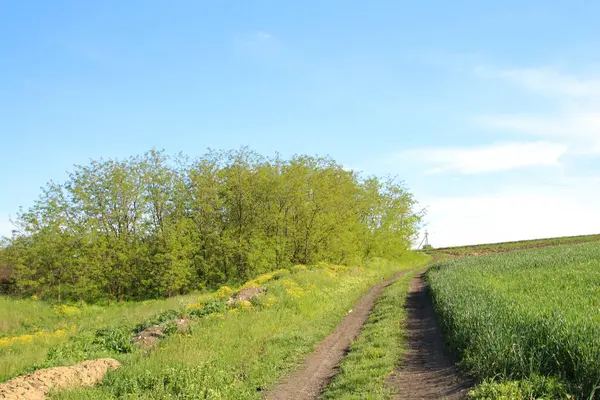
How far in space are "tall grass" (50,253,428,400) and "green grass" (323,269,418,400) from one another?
161 cm

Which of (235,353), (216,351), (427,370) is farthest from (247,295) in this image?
(427,370)

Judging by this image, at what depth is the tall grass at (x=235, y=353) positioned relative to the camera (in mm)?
9719

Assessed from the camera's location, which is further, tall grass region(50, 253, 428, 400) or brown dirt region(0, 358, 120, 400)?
tall grass region(50, 253, 428, 400)

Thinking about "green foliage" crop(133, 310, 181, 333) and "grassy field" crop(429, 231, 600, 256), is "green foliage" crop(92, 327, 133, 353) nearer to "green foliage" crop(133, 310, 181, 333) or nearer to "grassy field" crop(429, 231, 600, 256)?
"green foliage" crop(133, 310, 181, 333)

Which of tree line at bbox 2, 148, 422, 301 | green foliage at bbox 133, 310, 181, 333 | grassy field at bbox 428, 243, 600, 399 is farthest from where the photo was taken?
tree line at bbox 2, 148, 422, 301

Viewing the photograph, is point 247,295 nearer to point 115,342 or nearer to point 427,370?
point 115,342

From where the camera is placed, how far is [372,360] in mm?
11875

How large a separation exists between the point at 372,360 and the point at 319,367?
1.52 meters

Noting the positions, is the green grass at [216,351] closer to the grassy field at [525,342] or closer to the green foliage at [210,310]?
the green foliage at [210,310]

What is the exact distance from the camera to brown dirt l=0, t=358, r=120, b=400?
852 centimetres

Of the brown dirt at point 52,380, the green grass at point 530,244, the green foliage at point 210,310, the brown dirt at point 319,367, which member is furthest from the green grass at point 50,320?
the green grass at point 530,244

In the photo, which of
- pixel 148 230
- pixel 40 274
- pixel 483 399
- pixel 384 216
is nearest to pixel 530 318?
pixel 483 399

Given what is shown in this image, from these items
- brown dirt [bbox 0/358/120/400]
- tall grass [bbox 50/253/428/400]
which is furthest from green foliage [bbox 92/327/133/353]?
brown dirt [bbox 0/358/120/400]

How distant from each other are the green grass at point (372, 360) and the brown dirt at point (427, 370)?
0.28 m
